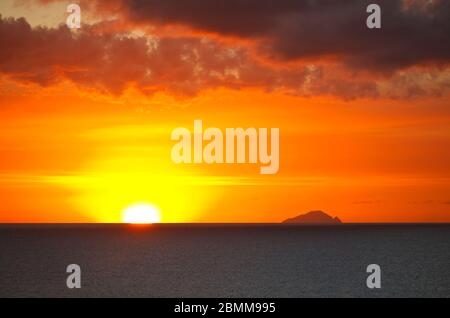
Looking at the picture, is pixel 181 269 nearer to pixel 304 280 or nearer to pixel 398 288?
pixel 304 280

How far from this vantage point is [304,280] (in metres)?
85.6

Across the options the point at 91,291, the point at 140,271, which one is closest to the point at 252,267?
the point at 140,271
